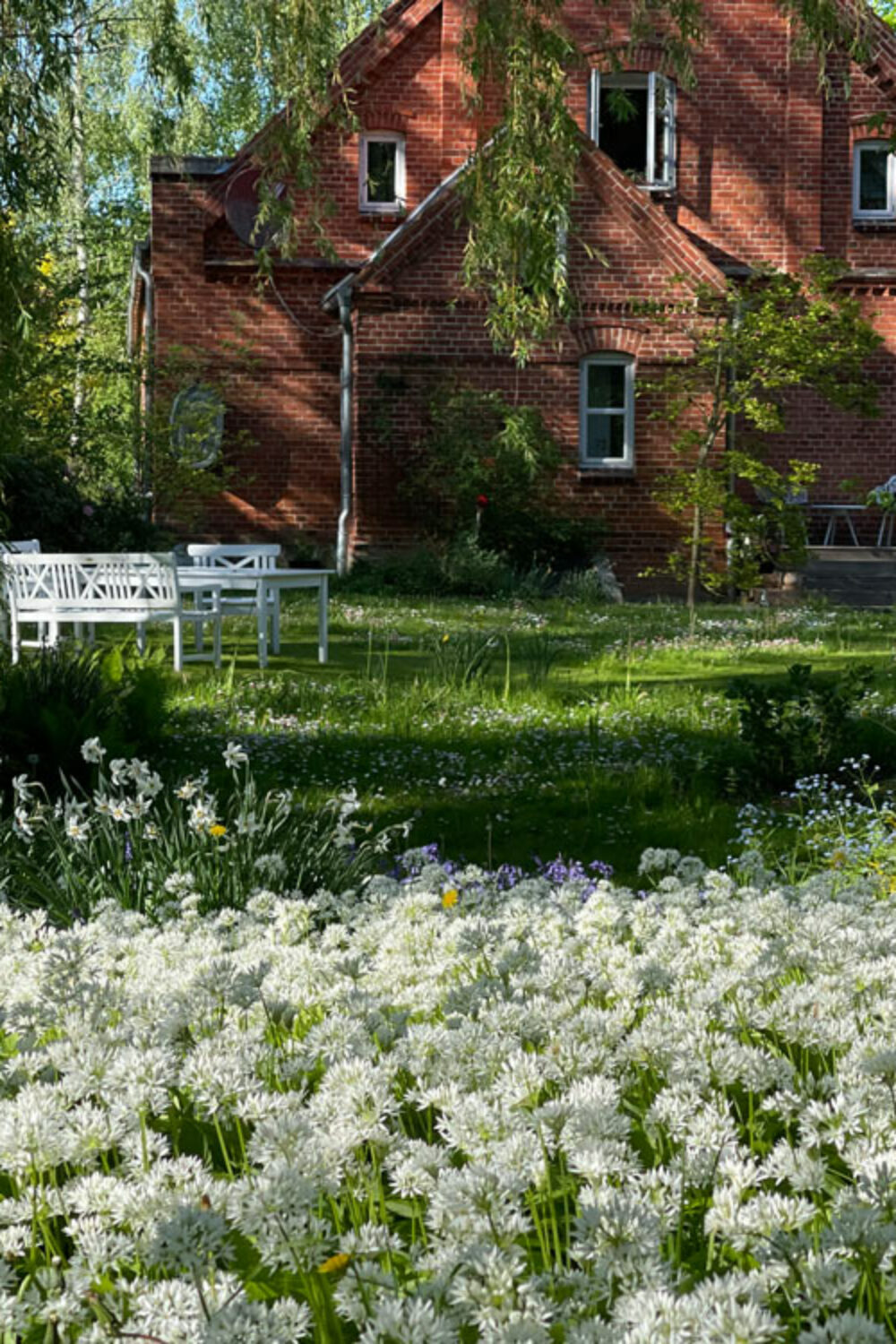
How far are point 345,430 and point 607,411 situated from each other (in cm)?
361

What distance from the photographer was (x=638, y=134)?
81.7 ft

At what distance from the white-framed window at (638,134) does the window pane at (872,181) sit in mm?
2900

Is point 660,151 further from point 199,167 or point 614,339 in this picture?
point 199,167

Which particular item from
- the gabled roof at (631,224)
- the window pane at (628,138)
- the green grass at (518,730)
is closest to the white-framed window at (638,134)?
the window pane at (628,138)

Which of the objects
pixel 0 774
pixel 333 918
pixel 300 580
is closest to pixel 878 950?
pixel 333 918

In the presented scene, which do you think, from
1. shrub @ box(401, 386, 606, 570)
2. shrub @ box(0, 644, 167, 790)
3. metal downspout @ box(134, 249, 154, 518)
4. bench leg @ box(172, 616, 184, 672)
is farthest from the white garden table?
shrub @ box(401, 386, 606, 570)

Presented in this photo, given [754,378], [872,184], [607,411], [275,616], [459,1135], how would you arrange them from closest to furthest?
[459,1135], [275,616], [754,378], [607,411], [872,184]

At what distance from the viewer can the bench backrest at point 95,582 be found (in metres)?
11.0

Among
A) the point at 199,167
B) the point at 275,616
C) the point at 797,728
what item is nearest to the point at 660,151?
the point at 199,167

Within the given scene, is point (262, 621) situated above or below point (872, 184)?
below

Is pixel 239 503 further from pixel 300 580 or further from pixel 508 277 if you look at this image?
pixel 508 277

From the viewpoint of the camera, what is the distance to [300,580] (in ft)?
40.3

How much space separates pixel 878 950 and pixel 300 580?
9.53 m

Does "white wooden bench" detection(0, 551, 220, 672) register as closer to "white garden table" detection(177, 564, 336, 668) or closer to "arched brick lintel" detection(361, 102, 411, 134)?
"white garden table" detection(177, 564, 336, 668)
